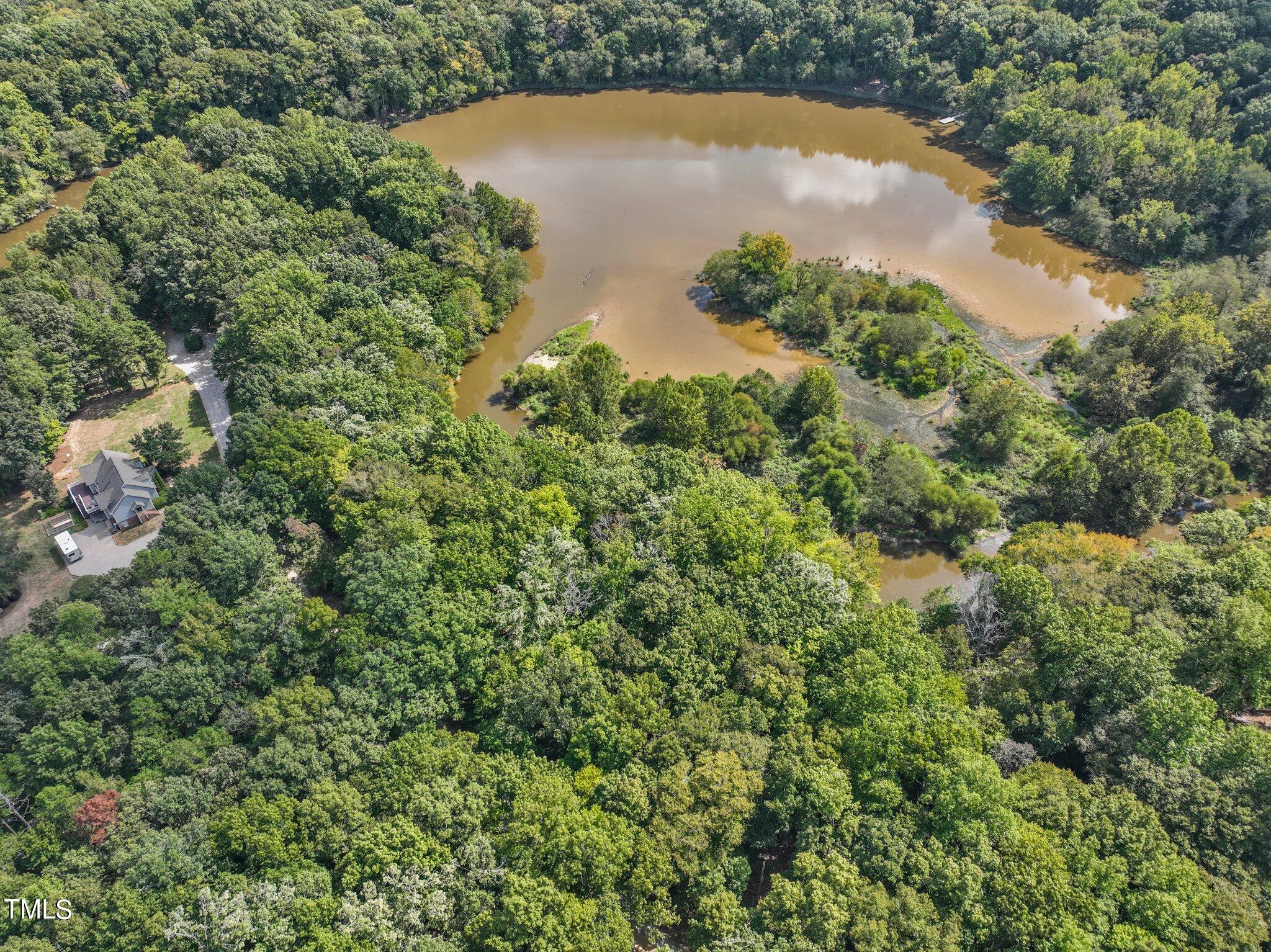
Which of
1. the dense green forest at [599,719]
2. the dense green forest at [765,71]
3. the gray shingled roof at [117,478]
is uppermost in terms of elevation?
the dense green forest at [765,71]

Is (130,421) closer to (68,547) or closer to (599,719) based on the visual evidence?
(68,547)

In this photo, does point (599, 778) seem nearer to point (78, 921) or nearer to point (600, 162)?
point (78, 921)

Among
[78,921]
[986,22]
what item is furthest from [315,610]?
[986,22]

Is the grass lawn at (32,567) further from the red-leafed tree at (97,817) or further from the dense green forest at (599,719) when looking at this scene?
the red-leafed tree at (97,817)

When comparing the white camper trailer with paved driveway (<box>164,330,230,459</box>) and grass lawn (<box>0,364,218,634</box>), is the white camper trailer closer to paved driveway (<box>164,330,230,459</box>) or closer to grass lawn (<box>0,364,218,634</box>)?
grass lawn (<box>0,364,218,634</box>)

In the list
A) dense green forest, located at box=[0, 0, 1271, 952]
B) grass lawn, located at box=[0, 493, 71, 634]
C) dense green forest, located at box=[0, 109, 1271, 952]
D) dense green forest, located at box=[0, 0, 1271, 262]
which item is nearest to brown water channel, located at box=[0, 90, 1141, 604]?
dense green forest, located at box=[0, 0, 1271, 262]

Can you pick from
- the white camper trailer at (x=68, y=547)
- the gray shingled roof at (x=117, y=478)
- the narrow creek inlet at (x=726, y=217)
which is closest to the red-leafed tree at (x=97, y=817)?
the white camper trailer at (x=68, y=547)

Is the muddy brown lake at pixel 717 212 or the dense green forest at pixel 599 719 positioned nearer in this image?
the dense green forest at pixel 599 719

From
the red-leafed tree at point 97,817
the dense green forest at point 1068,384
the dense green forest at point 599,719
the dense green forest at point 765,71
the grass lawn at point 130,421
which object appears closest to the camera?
the dense green forest at point 599,719
